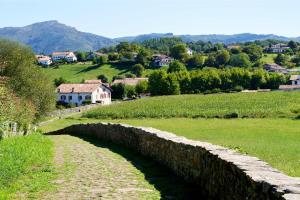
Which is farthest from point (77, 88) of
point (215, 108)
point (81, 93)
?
point (215, 108)

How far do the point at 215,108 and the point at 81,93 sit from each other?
7464 centimetres

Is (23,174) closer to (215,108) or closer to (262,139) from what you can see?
(262,139)

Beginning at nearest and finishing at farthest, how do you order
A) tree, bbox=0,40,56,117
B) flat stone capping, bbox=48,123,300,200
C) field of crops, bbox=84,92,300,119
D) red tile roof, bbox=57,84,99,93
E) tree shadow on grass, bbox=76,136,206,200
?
flat stone capping, bbox=48,123,300,200 < tree shadow on grass, bbox=76,136,206,200 < tree, bbox=0,40,56,117 < field of crops, bbox=84,92,300,119 < red tile roof, bbox=57,84,99,93

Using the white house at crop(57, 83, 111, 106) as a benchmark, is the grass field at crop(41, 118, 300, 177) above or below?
above

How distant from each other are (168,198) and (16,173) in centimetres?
525

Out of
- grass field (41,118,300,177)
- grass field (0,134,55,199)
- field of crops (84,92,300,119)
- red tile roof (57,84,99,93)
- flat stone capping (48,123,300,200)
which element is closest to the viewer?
flat stone capping (48,123,300,200)

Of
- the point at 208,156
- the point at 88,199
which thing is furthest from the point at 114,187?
the point at 208,156

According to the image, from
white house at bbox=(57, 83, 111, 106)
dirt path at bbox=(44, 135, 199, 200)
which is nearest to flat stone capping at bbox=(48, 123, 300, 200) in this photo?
dirt path at bbox=(44, 135, 199, 200)

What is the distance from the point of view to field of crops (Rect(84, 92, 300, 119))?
69806 mm

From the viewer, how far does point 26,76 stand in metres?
55.9

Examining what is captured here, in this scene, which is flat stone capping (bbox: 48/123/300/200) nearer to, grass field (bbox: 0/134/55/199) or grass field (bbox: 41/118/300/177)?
grass field (bbox: 41/118/300/177)

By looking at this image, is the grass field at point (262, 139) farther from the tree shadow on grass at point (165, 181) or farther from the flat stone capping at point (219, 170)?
the tree shadow on grass at point (165, 181)

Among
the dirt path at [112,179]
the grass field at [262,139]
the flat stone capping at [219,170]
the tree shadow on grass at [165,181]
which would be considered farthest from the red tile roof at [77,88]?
the tree shadow on grass at [165,181]

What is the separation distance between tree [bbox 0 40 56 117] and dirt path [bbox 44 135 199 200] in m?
36.5
